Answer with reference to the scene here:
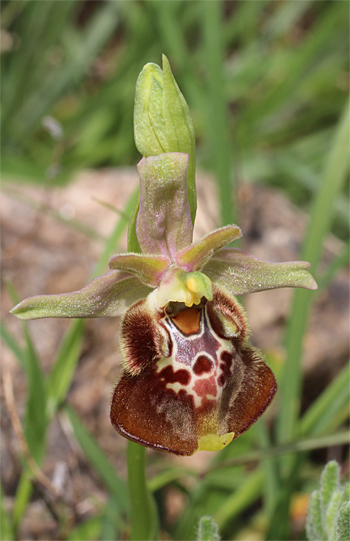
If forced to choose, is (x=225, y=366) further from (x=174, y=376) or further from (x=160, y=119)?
(x=160, y=119)

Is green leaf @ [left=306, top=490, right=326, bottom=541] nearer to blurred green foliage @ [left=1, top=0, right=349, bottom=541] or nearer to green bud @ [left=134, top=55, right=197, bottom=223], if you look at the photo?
blurred green foliage @ [left=1, top=0, right=349, bottom=541]

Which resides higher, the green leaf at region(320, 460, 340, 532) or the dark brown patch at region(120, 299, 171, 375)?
the dark brown patch at region(120, 299, 171, 375)

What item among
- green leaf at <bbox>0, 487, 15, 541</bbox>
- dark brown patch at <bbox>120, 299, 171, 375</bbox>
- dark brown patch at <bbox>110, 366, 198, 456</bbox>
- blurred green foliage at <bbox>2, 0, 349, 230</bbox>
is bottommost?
green leaf at <bbox>0, 487, 15, 541</bbox>

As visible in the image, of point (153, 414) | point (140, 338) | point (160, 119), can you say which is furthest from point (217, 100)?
point (153, 414)

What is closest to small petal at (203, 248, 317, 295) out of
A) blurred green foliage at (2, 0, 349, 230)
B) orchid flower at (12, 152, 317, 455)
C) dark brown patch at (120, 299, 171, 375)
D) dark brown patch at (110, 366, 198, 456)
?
orchid flower at (12, 152, 317, 455)

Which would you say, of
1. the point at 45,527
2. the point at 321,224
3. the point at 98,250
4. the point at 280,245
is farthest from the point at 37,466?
the point at 280,245

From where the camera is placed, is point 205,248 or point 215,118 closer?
point 205,248
